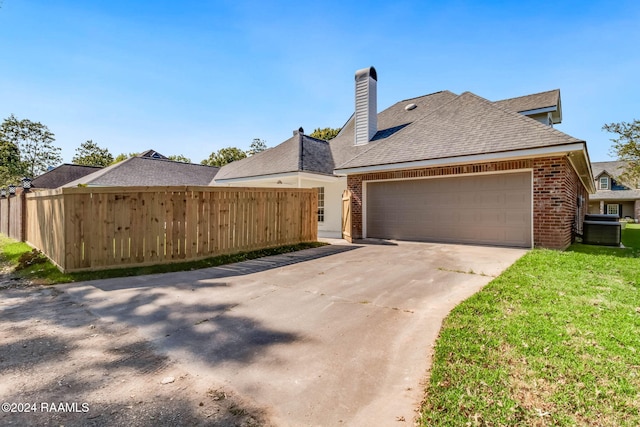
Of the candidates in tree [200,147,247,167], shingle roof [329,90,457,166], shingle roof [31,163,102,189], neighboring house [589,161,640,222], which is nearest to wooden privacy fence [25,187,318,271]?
shingle roof [329,90,457,166]

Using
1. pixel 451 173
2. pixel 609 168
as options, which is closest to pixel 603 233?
pixel 451 173

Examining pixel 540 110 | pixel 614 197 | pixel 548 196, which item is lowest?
pixel 548 196

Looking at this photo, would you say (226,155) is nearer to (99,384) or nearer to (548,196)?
(548,196)

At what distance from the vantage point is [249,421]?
2023 millimetres

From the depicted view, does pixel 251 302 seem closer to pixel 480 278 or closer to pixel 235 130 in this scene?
pixel 480 278

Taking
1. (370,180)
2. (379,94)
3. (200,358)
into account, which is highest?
(379,94)

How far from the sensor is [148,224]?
6812mm

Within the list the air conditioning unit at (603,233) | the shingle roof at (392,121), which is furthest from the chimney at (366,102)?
the air conditioning unit at (603,233)

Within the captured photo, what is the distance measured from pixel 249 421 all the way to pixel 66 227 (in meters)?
6.10

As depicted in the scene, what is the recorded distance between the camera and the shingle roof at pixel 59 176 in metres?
25.8

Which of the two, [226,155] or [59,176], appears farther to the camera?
[226,155]

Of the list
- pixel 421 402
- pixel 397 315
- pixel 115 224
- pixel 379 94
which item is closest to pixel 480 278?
Result: pixel 397 315

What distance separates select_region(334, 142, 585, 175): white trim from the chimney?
337 cm

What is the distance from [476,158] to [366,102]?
6478 millimetres
